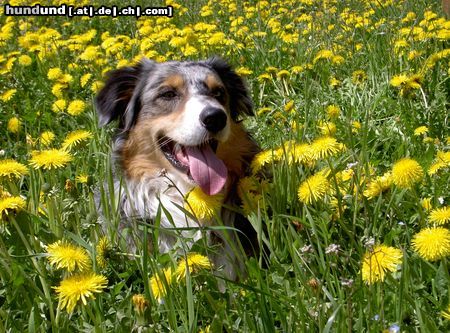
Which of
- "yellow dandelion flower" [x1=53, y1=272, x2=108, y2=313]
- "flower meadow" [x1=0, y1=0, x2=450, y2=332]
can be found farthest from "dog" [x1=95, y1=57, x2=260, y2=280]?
"yellow dandelion flower" [x1=53, y1=272, x2=108, y2=313]

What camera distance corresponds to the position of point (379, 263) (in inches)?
60.0

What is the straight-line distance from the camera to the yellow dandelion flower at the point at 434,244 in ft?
5.25

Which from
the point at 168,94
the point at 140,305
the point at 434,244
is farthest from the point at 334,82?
the point at 140,305

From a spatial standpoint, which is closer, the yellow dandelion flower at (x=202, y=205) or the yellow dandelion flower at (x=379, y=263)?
the yellow dandelion flower at (x=379, y=263)

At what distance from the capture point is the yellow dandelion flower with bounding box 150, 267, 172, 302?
1622 mm

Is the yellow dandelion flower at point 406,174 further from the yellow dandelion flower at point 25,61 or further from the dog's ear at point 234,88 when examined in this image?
the yellow dandelion flower at point 25,61

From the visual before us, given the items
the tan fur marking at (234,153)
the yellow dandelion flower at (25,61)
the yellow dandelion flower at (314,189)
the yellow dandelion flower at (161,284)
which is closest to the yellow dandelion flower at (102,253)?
the yellow dandelion flower at (161,284)

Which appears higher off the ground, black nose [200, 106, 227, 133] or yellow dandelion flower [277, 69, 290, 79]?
yellow dandelion flower [277, 69, 290, 79]

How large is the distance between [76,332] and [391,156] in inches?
81.8

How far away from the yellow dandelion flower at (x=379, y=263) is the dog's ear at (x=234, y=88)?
86.3 inches

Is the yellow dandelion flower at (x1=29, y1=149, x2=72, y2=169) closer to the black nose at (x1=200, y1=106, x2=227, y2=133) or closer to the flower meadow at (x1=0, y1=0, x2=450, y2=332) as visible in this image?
the flower meadow at (x1=0, y1=0, x2=450, y2=332)

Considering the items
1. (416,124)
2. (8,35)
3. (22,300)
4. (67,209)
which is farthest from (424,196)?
(8,35)

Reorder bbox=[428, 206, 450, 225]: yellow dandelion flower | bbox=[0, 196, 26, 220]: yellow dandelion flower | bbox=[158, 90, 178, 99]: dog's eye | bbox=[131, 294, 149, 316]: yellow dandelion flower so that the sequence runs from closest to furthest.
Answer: bbox=[131, 294, 149, 316]: yellow dandelion flower
bbox=[428, 206, 450, 225]: yellow dandelion flower
bbox=[0, 196, 26, 220]: yellow dandelion flower
bbox=[158, 90, 178, 99]: dog's eye

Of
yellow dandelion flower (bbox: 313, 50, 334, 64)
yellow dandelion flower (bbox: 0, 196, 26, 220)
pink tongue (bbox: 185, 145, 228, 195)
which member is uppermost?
yellow dandelion flower (bbox: 313, 50, 334, 64)
